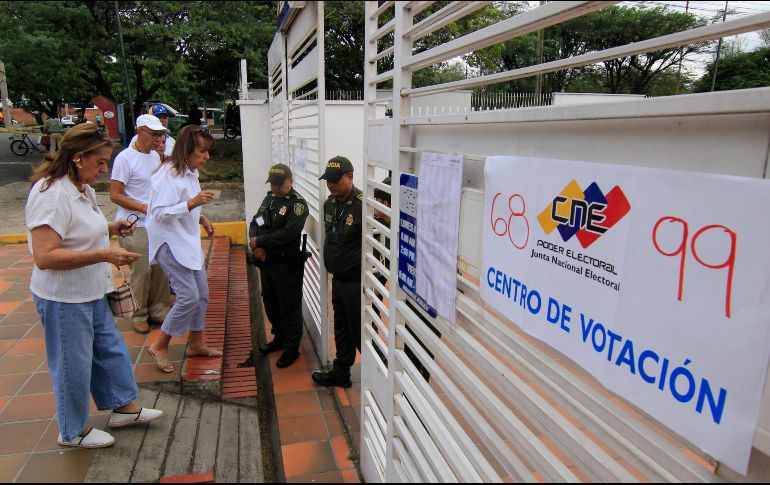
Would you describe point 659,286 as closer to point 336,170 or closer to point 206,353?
point 336,170

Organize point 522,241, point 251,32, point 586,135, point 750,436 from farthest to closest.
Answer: point 251,32 → point 522,241 → point 586,135 → point 750,436

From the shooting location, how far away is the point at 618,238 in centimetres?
107

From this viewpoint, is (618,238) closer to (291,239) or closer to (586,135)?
(586,135)

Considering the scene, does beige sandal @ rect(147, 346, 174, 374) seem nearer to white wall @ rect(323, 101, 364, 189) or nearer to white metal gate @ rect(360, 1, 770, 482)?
white metal gate @ rect(360, 1, 770, 482)

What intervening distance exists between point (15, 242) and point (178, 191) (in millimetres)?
5771

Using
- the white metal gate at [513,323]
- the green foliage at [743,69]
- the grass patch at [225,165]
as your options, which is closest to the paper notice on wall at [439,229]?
the white metal gate at [513,323]

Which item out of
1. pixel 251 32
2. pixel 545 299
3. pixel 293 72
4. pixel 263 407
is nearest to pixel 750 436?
pixel 545 299

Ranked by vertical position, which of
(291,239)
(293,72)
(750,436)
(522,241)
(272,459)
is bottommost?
(272,459)

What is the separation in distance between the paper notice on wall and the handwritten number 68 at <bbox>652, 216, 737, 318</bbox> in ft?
2.65

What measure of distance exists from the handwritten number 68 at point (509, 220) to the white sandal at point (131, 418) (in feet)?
8.31

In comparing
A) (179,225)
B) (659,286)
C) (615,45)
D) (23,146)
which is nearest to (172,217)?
(179,225)

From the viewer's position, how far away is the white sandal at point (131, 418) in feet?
9.57

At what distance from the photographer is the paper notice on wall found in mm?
1756

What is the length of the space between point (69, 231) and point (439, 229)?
188cm
